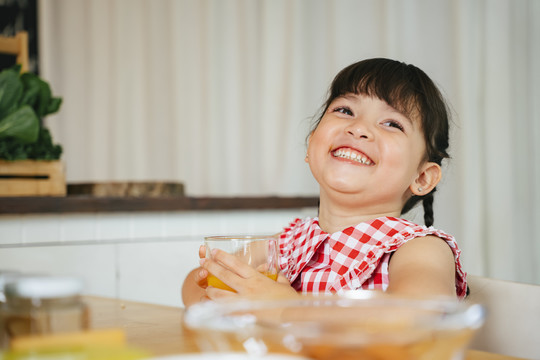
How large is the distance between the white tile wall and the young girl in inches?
23.7

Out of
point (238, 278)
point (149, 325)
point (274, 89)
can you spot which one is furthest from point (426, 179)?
point (274, 89)

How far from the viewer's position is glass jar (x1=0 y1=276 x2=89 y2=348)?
0.41 meters

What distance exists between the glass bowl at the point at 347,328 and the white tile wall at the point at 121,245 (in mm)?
1299

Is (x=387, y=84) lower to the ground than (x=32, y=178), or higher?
higher

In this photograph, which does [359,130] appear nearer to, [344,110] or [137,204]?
[344,110]

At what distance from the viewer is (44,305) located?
1.37ft

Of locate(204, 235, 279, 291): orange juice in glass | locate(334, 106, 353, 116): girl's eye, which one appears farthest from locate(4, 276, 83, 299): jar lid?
locate(334, 106, 353, 116): girl's eye

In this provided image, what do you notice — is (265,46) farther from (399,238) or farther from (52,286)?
(52,286)

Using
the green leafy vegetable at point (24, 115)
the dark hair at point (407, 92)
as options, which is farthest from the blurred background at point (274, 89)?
the green leafy vegetable at point (24, 115)

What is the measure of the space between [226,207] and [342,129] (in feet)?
2.45

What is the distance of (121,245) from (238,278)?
3.28ft

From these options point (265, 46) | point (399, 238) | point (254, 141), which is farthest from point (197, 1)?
point (399, 238)

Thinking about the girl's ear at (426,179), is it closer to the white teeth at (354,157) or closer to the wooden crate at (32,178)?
the white teeth at (354,157)

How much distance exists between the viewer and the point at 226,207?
1897mm
